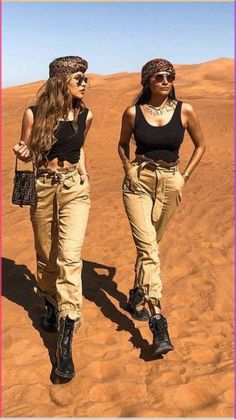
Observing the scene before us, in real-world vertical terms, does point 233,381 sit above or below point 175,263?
above

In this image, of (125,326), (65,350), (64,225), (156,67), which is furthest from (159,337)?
(156,67)

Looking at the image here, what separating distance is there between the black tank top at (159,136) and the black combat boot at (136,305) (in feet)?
4.73

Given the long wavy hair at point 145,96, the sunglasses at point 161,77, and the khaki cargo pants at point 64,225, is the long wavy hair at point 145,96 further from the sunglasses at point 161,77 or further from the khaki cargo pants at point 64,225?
the khaki cargo pants at point 64,225

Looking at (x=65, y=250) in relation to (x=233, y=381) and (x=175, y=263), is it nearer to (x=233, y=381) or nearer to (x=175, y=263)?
(x=233, y=381)

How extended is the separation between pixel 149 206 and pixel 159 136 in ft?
1.96

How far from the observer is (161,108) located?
372 centimetres

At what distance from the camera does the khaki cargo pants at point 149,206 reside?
147 inches

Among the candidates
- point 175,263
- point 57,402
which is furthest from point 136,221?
point 175,263

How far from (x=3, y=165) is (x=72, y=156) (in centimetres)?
819

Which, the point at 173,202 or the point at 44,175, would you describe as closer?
the point at 44,175

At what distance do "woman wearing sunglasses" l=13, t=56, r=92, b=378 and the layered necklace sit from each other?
51cm

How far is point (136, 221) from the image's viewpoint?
12.6ft

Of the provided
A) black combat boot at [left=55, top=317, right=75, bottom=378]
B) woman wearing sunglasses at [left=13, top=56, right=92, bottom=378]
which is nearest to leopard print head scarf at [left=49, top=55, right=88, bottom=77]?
woman wearing sunglasses at [left=13, top=56, right=92, bottom=378]

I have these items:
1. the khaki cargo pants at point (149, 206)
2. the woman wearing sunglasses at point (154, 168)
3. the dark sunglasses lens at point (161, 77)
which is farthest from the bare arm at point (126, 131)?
the dark sunglasses lens at point (161, 77)
